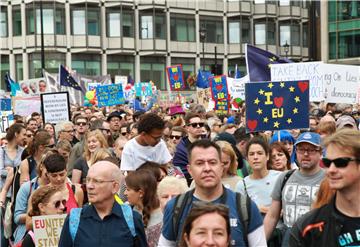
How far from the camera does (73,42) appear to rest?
56875mm

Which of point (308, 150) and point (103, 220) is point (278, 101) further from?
point (103, 220)

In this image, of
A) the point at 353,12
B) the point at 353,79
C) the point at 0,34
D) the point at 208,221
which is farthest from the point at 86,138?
the point at 0,34

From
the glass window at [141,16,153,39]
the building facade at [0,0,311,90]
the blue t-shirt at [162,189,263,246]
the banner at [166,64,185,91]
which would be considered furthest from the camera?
the glass window at [141,16,153,39]

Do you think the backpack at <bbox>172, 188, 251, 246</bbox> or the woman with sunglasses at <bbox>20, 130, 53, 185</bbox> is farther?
the woman with sunglasses at <bbox>20, 130, 53, 185</bbox>

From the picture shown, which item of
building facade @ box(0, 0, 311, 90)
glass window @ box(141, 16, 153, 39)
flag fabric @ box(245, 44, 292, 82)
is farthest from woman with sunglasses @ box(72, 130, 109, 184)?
glass window @ box(141, 16, 153, 39)

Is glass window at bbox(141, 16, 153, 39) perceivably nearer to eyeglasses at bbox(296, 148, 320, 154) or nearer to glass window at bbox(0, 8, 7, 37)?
glass window at bbox(0, 8, 7, 37)

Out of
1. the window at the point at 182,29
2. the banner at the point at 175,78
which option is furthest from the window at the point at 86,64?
the banner at the point at 175,78

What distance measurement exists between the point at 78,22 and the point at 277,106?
49.0 meters

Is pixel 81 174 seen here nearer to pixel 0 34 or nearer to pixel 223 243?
pixel 223 243

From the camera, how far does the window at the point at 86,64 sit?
57000 millimetres

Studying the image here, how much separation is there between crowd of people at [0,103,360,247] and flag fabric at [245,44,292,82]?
16.1ft

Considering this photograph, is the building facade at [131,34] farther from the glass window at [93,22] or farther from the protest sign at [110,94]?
the protest sign at [110,94]

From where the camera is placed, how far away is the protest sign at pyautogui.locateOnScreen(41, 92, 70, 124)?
15.8 metres

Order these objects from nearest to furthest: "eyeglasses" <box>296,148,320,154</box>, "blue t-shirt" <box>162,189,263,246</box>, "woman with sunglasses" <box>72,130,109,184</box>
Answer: "blue t-shirt" <box>162,189,263,246</box>, "eyeglasses" <box>296,148,320,154</box>, "woman with sunglasses" <box>72,130,109,184</box>
